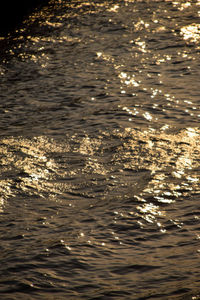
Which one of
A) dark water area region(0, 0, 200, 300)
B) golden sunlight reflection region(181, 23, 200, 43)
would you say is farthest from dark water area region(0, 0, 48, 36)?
golden sunlight reflection region(181, 23, 200, 43)

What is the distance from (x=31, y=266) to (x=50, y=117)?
249 centimetres

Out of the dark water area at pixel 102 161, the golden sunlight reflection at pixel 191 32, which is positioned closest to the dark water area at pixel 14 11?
the dark water area at pixel 102 161

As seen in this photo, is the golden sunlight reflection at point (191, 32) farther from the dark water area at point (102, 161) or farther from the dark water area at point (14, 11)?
the dark water area at point (14, 11)

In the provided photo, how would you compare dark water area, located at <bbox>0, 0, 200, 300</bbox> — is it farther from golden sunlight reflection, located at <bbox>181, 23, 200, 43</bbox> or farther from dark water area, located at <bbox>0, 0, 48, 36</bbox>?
dark water area, located at <bbox>0, 0, 48, 36</bbox>

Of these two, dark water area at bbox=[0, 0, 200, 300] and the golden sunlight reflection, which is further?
the golden sunlight reflection

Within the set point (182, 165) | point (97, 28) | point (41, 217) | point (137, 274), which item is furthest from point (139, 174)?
point (97, 28)

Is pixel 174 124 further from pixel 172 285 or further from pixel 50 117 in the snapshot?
pixel 172 285

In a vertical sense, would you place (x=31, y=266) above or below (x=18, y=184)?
below

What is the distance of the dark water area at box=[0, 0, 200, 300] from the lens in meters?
3.42

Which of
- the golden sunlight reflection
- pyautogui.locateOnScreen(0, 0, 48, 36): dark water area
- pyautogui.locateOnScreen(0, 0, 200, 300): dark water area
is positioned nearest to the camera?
pyautogui.locateOnScreen(0, 0, 200, 300): dark water area

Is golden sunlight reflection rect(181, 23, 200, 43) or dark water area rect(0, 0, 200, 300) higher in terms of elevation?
golden sunlight reflection rect(181, 23, 200, 43)

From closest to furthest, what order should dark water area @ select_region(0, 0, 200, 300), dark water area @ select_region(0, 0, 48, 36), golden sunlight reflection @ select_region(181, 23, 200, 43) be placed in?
dark water area @ select_region(0, 0, 200, 300)
golden sunlight reflection @ select_region(181, 23, 200, 43)
dark water area @ select_region(0, 0, 48, 36)

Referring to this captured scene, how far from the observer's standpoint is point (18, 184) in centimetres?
452

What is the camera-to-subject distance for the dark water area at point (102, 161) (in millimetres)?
3420
